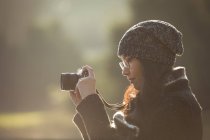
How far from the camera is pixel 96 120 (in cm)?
319

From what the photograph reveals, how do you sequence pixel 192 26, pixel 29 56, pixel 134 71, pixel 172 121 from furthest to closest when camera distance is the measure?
1. pixel 29 56
2. pixel 192 26
3. pixel 134 71
4. pixel 172 121

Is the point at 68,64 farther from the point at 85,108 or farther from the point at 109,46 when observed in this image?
A: the point at 85,108

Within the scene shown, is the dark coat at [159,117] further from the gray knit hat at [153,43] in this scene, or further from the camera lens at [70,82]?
the camera lens at [70,82]

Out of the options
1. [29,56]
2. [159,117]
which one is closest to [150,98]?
[159,117]

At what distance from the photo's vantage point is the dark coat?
3170mm

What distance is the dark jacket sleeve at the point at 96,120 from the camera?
3170 mm

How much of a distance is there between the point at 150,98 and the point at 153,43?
0.92ft

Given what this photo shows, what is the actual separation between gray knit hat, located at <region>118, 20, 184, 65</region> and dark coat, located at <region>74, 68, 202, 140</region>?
0.11 meters

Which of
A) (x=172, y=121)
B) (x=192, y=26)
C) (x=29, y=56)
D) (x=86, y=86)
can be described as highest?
(x=29, y=56)

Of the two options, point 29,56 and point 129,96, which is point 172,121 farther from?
point 29,56

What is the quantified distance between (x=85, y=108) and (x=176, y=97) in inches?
18.0

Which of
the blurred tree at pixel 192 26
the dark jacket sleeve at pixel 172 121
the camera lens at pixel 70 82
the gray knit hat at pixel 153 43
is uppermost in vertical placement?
the blurred tree at pixel 192 26

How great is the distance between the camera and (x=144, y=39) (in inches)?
130

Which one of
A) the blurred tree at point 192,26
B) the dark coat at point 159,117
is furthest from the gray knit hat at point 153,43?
the blurred tree at point 192,26
